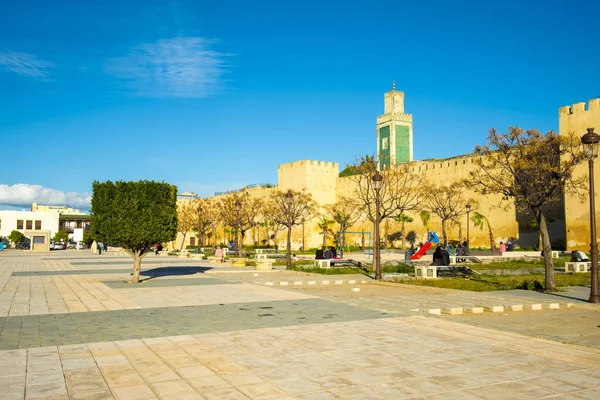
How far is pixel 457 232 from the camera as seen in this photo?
38.7 metres

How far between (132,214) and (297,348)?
977cm

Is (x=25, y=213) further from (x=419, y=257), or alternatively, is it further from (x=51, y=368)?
(x=51, y=368)

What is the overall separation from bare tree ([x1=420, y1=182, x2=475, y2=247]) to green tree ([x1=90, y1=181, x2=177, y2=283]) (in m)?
23.4

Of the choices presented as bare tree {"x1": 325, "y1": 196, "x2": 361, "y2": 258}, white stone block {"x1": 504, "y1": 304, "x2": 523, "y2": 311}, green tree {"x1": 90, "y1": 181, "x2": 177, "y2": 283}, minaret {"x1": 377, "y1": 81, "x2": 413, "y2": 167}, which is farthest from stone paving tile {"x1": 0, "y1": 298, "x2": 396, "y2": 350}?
minaret {"x1": 377, "y1": 81, "x2": 413, "y2": 167}

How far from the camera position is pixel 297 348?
615 cm

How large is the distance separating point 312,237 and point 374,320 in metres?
39.2

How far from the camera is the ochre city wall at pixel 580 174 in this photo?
28.7 meters

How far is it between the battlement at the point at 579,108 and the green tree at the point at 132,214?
963 inches

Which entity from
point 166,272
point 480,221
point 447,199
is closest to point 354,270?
point 166,272

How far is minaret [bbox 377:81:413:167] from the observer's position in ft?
200

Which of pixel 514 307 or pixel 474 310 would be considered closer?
pixel 474 310

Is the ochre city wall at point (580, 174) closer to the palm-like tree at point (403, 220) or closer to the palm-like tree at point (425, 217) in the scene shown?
the palm-like tree at point (425, 217)

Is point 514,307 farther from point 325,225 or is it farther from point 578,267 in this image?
point 325,225

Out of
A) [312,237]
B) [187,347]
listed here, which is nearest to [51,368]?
[187,347]
